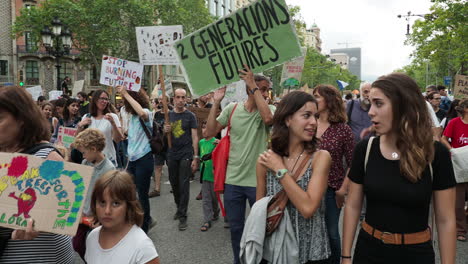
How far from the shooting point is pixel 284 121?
100 inches

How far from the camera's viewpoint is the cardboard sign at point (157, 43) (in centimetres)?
624

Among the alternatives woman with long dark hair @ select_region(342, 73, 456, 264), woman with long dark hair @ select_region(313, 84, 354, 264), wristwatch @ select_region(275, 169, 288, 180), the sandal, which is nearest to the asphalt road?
the sandal

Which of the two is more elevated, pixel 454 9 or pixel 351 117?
pixel 454 9

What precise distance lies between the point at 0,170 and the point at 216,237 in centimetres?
368

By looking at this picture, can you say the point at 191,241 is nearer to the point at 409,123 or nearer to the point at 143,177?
the point at 143,177

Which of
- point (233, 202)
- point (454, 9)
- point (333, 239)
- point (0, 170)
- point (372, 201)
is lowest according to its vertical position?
point (333, 239)

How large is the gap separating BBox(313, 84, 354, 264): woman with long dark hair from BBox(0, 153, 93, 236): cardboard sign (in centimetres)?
226

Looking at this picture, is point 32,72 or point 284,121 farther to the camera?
point 32,72

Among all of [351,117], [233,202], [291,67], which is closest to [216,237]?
[233,202]

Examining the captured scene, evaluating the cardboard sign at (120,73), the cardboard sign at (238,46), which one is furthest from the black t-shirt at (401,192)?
the cardboard sign at (120,73)

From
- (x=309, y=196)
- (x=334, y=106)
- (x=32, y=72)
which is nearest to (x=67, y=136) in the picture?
(x=334, y=106)

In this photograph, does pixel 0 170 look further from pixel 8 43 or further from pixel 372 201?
pixel 8 43

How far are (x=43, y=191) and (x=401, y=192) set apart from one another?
189cm

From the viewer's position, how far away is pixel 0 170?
2.10 meters
